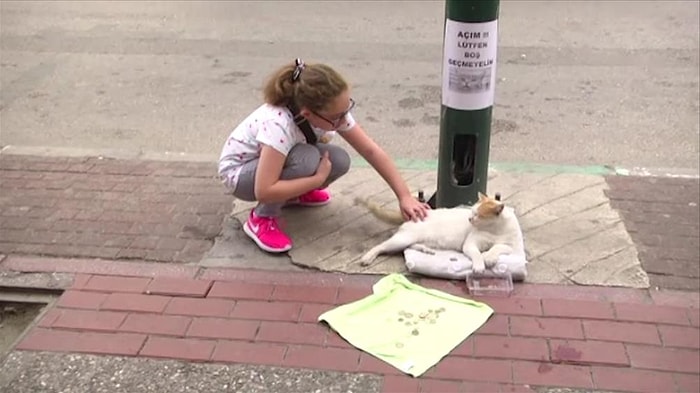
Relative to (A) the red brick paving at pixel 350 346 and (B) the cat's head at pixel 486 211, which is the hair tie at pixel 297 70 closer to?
(A) the red brick paving at pixel 350 346

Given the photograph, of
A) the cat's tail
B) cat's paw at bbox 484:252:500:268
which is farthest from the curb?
cat's paw at bbox 484:252:500:268

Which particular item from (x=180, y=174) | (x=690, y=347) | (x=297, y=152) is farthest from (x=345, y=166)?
(x=690, y=347)

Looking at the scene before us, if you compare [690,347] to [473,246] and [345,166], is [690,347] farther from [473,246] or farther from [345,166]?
→ [345,166]

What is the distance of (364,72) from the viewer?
22.9 feet

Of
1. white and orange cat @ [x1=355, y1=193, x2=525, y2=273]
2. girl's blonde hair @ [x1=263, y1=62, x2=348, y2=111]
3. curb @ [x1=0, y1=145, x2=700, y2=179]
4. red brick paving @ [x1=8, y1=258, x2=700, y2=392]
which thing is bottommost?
curb @ [x1=0, y1=145, x2=700, y2=179]

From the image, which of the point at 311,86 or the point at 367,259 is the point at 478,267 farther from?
the point at 311,86

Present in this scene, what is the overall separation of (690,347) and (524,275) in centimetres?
73

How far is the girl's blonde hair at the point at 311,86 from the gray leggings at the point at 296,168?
0.87 ft

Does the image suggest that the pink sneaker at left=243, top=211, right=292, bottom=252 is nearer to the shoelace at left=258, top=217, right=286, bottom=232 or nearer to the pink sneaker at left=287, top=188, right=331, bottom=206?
the shoelace at left=258, top=217, right=286, bottom=232

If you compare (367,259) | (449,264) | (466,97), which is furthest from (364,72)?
(449,264)

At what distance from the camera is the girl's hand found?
3.81 metres

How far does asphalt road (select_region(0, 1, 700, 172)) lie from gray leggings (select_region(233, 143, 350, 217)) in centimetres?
134

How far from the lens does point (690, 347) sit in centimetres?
308

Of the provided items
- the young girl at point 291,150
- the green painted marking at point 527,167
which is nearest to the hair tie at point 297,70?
the young girl at point 291,150
